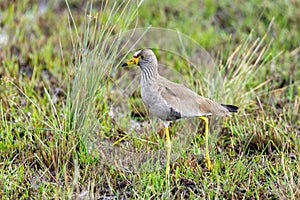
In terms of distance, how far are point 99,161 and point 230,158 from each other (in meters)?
0.85

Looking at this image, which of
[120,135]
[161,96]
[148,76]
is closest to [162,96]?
[161,96]

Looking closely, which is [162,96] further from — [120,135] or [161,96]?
[120,135]

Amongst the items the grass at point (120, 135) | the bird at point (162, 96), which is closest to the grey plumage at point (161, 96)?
the bird at point (162, 96)

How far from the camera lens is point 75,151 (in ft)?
11.1

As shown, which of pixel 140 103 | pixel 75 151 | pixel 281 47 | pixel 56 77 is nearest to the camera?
pixel 75 151

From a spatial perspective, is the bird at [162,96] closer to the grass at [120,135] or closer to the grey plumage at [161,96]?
the grey plumage at [161,96]

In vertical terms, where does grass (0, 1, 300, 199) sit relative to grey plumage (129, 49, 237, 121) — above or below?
below

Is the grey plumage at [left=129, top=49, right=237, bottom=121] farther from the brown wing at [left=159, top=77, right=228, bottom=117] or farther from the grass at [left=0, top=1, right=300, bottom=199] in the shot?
the grass at [left=0, top=1, right=300, bottom=199]

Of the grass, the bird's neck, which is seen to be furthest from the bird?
the grass

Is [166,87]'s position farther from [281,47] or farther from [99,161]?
[281,47]

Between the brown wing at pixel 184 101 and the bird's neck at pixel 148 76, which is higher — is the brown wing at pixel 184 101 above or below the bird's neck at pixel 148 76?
below

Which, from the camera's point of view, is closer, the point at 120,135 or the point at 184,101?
the point at 184,101

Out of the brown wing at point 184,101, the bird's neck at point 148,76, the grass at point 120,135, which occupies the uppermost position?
the bird's neck at point 148,76

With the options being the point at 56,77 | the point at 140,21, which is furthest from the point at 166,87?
the point at 140,21
